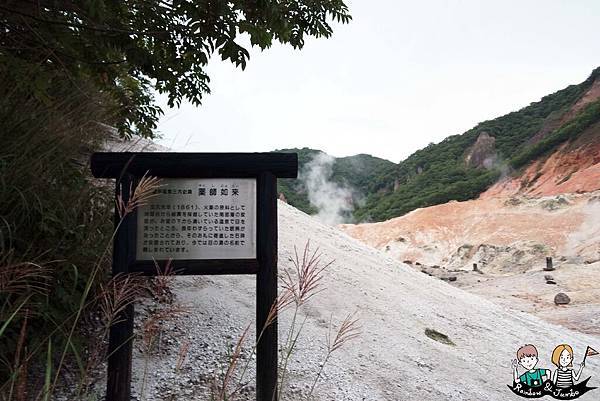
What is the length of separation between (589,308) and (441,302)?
6.01 metres

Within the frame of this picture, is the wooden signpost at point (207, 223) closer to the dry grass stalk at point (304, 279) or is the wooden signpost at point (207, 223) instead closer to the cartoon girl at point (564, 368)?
the dry grass stalk at point (304, 279)

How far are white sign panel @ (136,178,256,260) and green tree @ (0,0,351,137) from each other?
0.79m

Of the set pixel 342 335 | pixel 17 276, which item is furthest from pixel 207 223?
pixel 17 276

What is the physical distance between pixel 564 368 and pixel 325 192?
5657 cm

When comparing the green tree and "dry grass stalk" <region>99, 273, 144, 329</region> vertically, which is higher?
the green tree

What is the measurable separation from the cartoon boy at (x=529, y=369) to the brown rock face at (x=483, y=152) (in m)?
43.4

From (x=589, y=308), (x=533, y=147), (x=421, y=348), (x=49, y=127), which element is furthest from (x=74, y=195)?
(x=533, y=147)

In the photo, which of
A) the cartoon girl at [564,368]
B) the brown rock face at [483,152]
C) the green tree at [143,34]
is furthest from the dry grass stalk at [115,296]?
the brown rock face at [483,152]

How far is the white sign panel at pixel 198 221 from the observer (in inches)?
101

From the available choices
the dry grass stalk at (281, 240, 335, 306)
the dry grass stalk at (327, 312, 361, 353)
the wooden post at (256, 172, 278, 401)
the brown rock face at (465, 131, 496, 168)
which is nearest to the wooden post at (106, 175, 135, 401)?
the wooden post at (256, 172, 278, 401)

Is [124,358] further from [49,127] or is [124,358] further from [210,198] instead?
[49,127]

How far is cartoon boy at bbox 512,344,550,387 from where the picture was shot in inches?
157

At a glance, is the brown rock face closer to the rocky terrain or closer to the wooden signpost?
the rocky terrain

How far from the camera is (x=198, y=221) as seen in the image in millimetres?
2580
